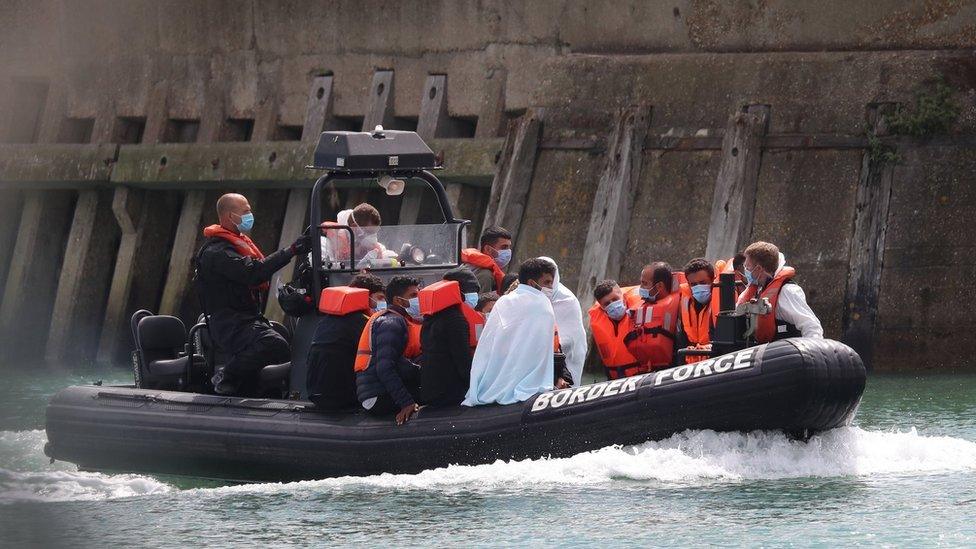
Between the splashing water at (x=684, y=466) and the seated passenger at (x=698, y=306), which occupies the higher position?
the seated passenger at (x=698, y=306)

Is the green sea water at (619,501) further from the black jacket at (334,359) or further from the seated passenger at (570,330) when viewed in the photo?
the seated passenger at (570,330)

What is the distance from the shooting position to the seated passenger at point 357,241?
8.69 meters

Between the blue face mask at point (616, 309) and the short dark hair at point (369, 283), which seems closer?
the short dark hair at point (369, 283)

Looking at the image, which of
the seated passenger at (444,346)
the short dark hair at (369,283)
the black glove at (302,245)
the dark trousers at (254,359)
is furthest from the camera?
the dark trousers at (254,359)

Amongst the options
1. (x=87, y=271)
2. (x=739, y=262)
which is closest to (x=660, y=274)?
(x=739, y=262)

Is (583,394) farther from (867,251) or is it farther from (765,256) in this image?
(867,251)

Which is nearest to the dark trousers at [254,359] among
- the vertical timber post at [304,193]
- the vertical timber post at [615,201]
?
the vertical timber post at [615,201]

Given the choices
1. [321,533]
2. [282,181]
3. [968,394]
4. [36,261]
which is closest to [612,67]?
[282,181]

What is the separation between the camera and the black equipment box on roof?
8.95 metres

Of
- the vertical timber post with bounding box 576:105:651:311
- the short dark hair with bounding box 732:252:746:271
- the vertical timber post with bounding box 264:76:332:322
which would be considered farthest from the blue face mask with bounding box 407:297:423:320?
the vertical timber post with bounding box 264:76:332:322

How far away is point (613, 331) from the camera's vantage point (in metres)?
8.82

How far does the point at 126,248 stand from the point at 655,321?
10998 mm

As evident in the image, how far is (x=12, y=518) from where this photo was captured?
1.28 meters

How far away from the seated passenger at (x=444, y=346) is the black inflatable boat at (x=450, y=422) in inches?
4.8
